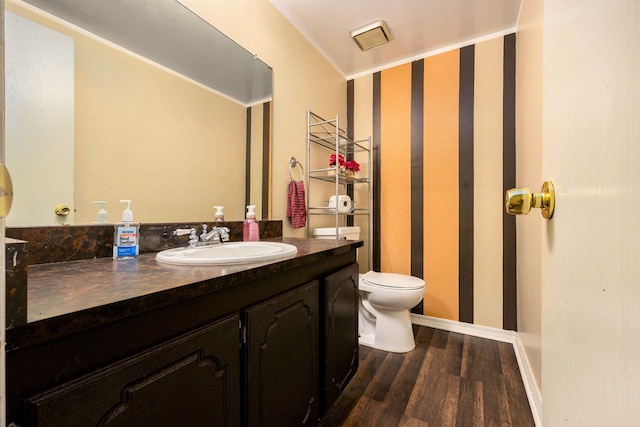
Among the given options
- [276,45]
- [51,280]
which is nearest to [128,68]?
[51,280]

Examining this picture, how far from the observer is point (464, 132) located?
6.97 ft

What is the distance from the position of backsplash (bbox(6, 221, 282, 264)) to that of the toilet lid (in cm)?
126

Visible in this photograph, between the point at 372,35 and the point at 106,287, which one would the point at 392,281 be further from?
the point at 372,35

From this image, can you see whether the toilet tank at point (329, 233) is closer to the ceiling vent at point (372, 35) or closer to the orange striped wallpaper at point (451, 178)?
the orange striped wallpaper at point (451, 178)

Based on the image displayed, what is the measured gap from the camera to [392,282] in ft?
6.11

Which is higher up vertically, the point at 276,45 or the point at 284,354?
the point at 276,45

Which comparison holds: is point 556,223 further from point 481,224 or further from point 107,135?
point 481,224

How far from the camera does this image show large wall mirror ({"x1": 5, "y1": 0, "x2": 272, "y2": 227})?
0.78m

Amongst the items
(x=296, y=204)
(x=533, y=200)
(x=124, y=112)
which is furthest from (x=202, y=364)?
(x=296, y=204)

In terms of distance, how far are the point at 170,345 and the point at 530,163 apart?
1838 millimetres

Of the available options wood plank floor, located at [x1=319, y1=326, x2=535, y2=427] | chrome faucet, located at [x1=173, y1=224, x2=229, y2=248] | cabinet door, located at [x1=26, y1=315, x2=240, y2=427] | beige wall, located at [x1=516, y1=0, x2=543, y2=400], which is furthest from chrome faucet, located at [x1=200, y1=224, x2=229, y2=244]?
beige wall, located at [x1=516, y1=0, x2=543, y2=400]

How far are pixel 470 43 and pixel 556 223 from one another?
7.58ft

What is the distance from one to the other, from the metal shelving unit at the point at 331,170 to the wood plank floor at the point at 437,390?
0.93m

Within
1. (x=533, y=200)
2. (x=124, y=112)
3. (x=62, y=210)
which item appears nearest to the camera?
(x=533, y=200)
